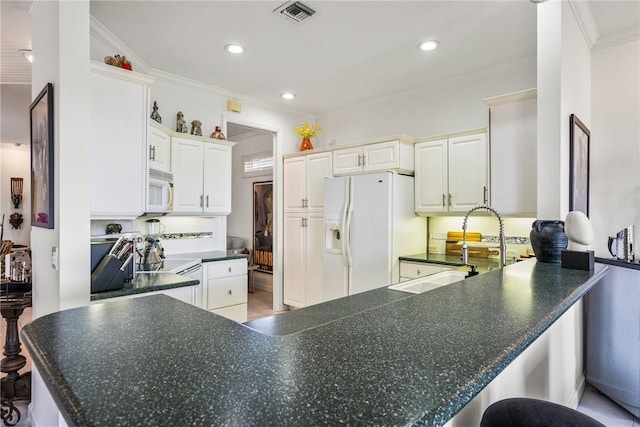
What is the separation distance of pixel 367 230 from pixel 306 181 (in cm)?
121

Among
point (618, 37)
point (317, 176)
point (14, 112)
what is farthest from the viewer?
point (14, 112)

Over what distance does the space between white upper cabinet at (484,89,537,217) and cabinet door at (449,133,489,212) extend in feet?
0.82

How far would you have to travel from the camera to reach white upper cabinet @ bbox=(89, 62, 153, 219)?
7.82 feet

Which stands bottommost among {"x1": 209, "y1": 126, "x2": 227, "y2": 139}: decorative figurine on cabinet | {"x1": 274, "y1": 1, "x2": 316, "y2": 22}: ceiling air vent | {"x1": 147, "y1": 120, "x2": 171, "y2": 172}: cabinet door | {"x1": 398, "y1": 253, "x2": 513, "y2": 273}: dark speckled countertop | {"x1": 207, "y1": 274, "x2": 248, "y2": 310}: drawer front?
{"x1": 207, "y1": 274, "x2": 248, "y2": 310}: drawer front

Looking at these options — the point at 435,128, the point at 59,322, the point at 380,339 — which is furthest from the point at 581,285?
the point at 435,128

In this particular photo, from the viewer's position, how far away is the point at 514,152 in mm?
2938

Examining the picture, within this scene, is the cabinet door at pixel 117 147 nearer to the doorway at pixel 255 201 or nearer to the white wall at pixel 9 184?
the doorway at pixel 255 201

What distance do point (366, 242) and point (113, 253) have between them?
2.36 metres

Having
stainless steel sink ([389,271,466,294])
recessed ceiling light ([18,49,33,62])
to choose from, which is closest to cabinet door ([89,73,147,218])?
recessed ceiling light ([18,49,33,62])

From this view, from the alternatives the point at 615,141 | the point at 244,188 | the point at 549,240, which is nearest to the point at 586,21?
the point at 615,141

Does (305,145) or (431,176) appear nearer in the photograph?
(431,176)

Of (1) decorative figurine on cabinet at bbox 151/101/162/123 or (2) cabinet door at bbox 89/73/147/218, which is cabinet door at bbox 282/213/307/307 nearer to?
(1) decorative figurine on cabinet at bbox 151/101/162/123

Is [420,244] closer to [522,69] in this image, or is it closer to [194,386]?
[522,69]

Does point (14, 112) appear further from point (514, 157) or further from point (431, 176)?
point (514, 157)
